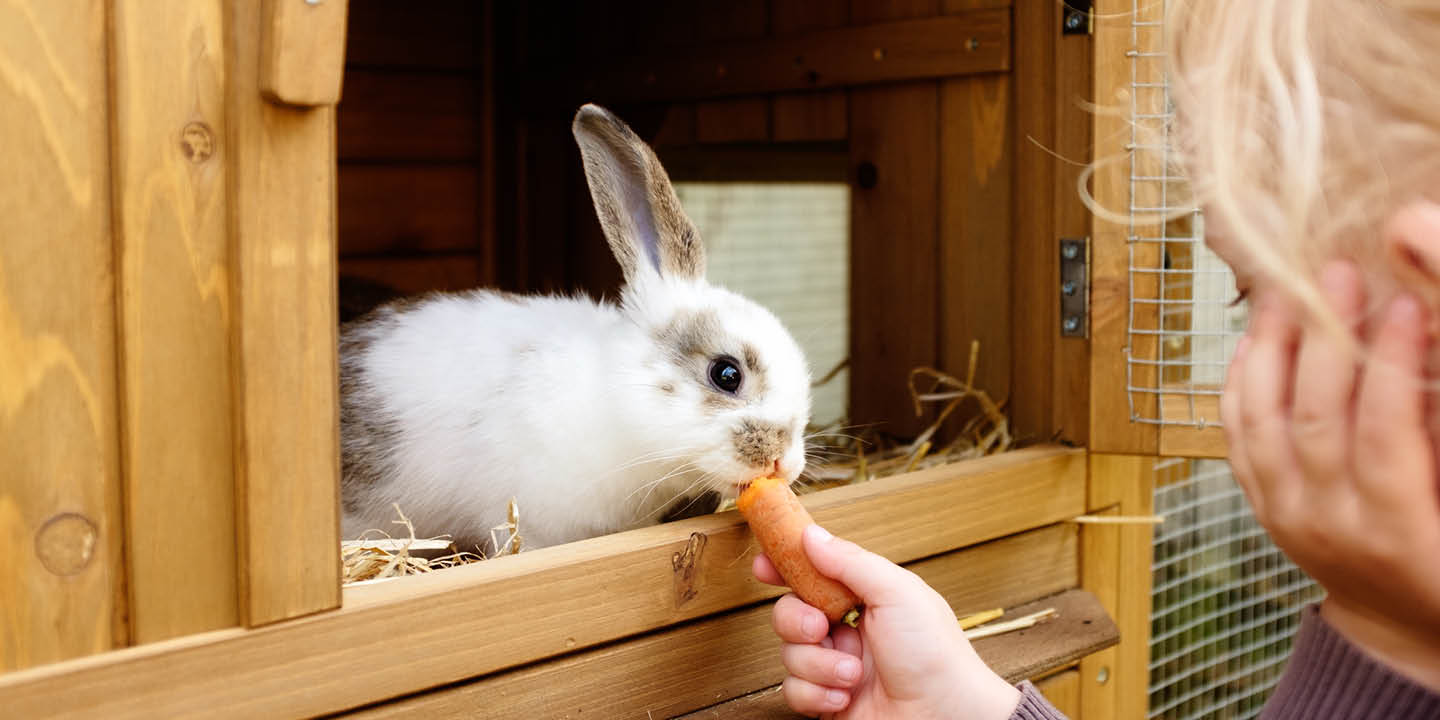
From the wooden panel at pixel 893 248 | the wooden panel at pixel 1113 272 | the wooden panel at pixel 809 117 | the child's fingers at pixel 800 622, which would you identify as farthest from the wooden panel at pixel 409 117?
the child's fingers at pixel 800 622

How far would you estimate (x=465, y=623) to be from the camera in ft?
4.45

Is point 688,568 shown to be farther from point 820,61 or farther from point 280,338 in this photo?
point 820,61

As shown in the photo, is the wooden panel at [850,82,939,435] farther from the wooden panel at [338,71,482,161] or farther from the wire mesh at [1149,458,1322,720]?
the wooden panel at [338,71,482,161]

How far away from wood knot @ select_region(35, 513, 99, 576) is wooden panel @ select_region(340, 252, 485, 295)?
74.1 inches

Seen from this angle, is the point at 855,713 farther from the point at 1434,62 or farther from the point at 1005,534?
the point at 1434,62

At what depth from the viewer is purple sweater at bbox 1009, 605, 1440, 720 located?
3.49 feet

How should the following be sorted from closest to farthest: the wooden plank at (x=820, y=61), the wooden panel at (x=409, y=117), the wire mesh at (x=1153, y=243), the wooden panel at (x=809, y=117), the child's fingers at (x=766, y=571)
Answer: the child's fingers at (x=766, y=571)
the wire mesh at (x=1153, y=243)
the wooden plank at (x=820, y=61)
the wooden panel at (x=809, y=117)
the wooden panel at (x=409, y=117)

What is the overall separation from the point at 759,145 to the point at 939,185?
25.2 inches

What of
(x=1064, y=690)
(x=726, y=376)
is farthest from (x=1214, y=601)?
(x=726, y=376)

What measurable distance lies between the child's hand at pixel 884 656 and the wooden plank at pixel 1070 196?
30.7 inches

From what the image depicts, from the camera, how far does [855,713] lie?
145 centimetres

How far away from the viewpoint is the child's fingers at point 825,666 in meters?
1.43

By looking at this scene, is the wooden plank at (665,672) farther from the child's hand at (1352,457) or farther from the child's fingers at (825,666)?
the child's hand at (1352,457)

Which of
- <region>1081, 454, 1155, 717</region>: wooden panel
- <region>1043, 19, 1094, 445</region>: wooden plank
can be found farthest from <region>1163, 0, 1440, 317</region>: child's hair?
<region>1081, 454, 1155, 717</region>: wooden panel
